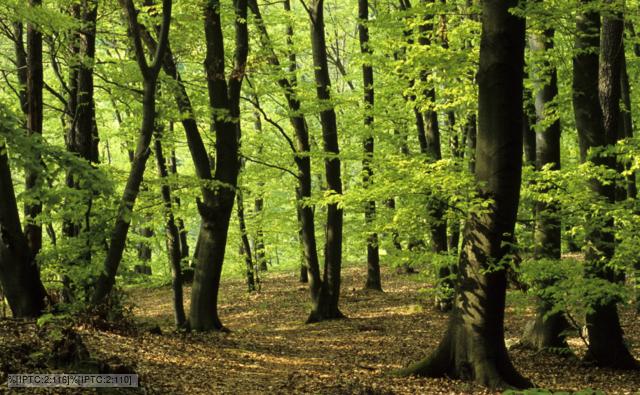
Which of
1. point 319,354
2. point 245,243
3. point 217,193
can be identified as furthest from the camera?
point 245,243

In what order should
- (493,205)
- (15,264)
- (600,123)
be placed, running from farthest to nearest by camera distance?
(600,123)
(15,264)
(493,205)

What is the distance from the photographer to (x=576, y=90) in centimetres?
955

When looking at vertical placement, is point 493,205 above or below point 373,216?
below

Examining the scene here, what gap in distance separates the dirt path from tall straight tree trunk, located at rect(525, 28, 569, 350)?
50 cm

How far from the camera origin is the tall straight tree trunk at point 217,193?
1267 cm

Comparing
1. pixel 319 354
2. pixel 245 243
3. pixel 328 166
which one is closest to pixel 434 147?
pixel 328 166

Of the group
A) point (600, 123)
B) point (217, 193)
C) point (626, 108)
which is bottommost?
point (217, 193)

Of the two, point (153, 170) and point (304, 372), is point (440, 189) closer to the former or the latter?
point (304, 372)

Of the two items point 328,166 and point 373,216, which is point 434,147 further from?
point 328,166

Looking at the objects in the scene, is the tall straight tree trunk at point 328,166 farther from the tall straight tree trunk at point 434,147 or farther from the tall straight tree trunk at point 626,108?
the tall straight tree trunk at point 626,108

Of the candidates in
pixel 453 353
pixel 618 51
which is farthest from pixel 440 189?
pixel 618 51

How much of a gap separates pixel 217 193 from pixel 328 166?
150 inches

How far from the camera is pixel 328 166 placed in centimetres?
1536

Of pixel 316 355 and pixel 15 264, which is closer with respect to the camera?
pixel 15 264
